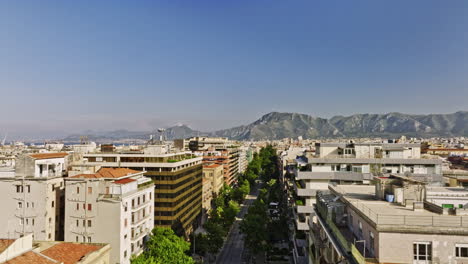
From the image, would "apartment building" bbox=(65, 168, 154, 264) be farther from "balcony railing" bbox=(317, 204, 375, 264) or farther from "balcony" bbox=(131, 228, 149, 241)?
"balcony railing" bbox=(317, 204, 375, 264)

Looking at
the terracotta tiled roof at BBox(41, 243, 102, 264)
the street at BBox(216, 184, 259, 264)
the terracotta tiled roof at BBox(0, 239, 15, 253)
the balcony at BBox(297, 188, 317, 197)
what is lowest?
the street at BBox(216, 184, 259, 264)

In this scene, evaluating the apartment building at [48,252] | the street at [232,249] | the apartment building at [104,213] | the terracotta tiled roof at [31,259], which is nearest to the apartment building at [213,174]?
the street at [232,249]

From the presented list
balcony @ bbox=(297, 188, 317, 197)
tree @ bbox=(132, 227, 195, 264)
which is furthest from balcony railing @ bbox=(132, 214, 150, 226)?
balcony @ bbox=(297, 188, 317, 197)

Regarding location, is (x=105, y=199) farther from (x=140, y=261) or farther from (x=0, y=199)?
(x=0, y=199)

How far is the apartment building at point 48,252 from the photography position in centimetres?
2736

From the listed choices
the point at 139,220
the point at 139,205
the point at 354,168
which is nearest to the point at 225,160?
the point at 139,205

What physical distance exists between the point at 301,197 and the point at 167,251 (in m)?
22.5

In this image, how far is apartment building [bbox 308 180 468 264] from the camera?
18391 mm

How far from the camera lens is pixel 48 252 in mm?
32344

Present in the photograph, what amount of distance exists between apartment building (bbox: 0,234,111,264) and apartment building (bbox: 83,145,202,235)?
3602 cm

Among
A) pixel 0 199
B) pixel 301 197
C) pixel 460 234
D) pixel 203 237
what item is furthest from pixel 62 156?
pixel 460 234

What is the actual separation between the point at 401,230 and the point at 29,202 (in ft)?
182

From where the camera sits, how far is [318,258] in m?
33.2

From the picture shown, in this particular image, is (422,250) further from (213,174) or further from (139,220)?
(213,174)
